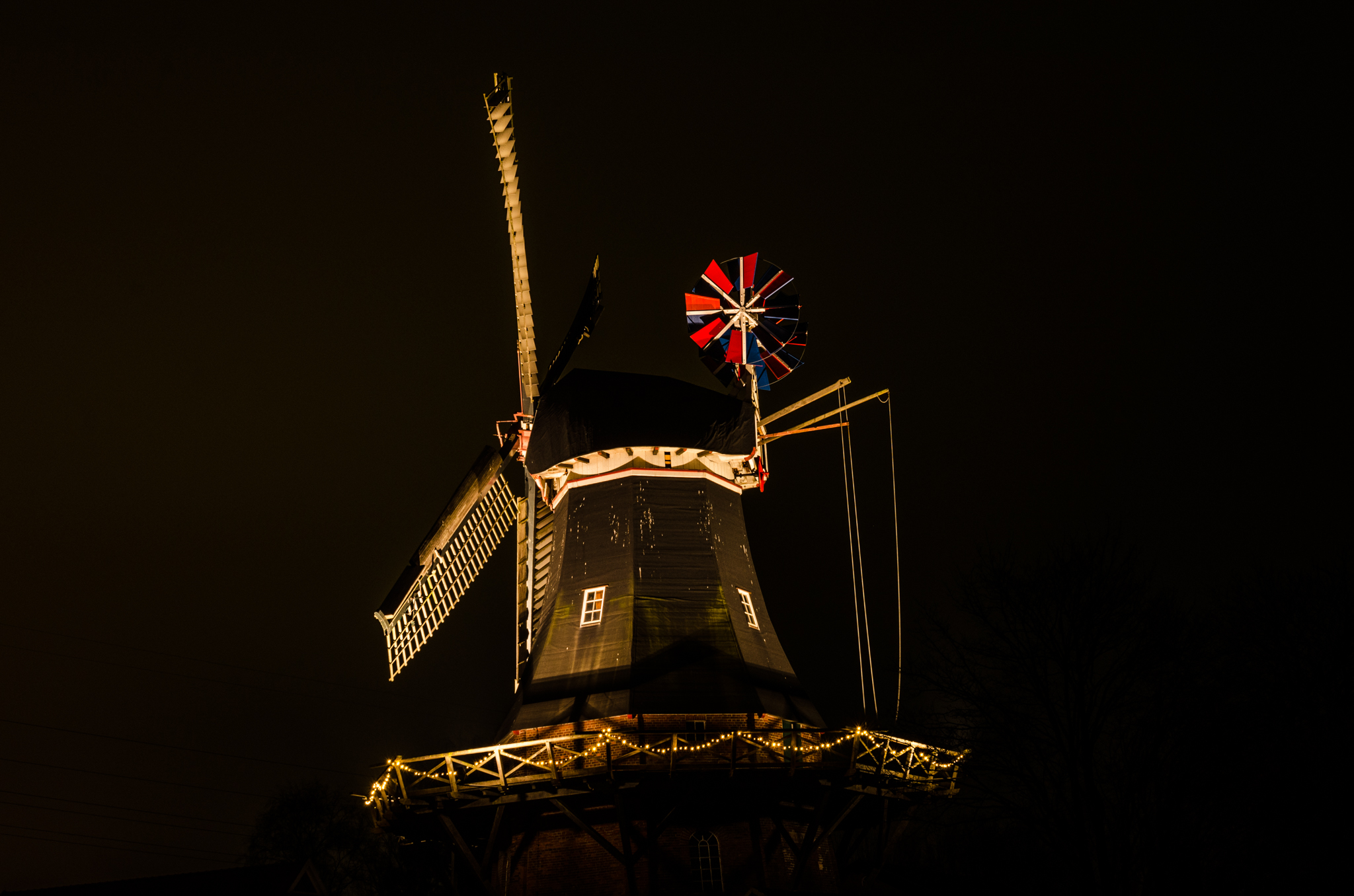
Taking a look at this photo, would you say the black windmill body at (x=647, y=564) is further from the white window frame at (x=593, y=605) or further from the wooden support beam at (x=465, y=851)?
the wooden support beam at (x=465, y=851)

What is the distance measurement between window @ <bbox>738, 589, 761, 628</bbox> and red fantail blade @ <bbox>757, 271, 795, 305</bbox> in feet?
24.1

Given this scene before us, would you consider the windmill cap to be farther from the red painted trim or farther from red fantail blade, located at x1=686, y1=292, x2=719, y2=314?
red fantail blade, located at x1=686, y1=292, x2=719, y2=314

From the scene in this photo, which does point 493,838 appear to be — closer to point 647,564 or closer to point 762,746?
point 762,746

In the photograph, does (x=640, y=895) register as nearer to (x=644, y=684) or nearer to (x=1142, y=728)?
(x=644, y=684)

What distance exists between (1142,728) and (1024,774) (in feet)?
7.40

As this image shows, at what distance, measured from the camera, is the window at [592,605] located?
2006 cm

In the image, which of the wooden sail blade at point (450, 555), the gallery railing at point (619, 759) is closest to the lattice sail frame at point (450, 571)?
the wooden sail blade at point (450, 555)

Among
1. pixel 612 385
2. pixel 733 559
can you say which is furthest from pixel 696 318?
pixel 733 559

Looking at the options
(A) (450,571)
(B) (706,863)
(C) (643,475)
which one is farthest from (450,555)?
(B) (706,863)

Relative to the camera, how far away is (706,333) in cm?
2492

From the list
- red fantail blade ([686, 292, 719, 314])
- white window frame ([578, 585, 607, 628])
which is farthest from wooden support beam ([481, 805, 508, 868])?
red fantail blade ([686, 292, 719, 314])

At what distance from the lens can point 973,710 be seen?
62.8 feet

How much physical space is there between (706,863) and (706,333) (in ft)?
38.5

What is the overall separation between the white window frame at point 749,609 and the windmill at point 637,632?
5 centimetres
